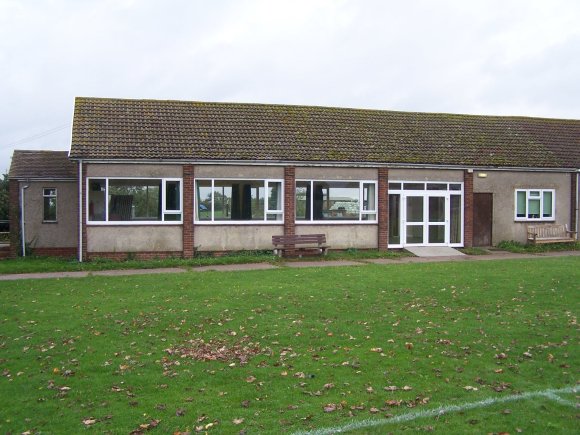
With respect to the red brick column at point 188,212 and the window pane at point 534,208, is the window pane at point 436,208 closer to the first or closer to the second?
the window pane at point 534,208

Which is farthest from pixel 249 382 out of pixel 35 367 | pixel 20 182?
pixel 20 182

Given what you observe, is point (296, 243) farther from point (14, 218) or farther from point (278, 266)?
point (14, 218)

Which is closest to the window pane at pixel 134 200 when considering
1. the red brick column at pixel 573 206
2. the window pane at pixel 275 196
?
the window pane at pixel 275 196

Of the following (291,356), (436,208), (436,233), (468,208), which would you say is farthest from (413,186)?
(291,356)

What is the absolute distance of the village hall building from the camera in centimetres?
2006

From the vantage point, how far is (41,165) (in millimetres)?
24719

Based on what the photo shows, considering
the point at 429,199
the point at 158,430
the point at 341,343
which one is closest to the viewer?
the point at 158,430

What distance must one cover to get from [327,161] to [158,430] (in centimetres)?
1622

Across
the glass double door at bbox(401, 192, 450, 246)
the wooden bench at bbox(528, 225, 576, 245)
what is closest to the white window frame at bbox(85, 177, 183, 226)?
the glass double door at bbox(401, 192, 450, 246)

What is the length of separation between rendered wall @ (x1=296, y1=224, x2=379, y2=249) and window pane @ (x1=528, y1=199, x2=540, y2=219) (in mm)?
6593

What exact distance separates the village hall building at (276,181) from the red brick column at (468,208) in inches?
1.7

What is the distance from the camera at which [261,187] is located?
21.0 m

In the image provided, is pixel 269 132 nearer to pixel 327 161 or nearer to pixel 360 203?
pixel 327 161

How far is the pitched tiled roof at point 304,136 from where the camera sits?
67.9 feet
